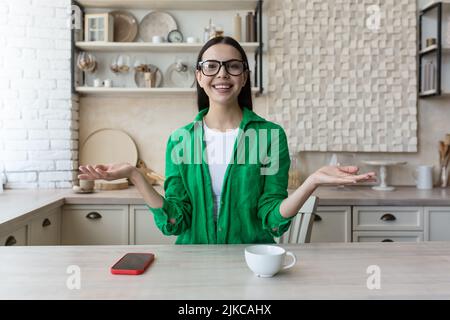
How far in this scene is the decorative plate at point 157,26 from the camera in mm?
3125

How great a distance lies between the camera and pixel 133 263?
110 centimetres

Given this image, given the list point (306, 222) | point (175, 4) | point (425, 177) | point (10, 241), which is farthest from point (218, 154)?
point (425, 177)

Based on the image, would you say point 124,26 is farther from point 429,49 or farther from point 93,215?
point 429,49

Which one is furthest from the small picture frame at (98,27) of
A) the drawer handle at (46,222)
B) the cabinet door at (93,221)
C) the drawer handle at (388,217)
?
the drawer handle at (388,217)

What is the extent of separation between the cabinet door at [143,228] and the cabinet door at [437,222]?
163 centimetres

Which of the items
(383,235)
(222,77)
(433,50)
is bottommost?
(383,235)

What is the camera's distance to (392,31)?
3.12 metres

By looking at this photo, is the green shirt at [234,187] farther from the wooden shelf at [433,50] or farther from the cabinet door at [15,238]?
the wooden shelf at [433,50]

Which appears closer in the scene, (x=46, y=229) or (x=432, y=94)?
(x=46, y=229)

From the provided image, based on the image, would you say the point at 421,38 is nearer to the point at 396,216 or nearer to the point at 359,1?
the point at 359,1

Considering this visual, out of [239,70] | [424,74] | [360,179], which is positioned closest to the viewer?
[360,179]

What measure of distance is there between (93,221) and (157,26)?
155 centimetres

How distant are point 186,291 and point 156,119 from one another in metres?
2.39
